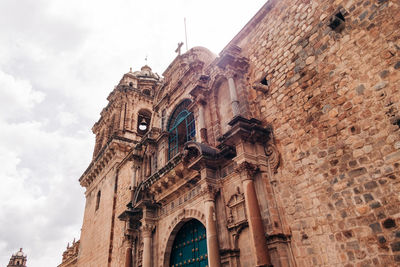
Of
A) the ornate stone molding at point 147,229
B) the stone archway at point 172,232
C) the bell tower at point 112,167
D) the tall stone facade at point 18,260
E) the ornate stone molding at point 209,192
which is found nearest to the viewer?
the ornate stone molding at point 209,192

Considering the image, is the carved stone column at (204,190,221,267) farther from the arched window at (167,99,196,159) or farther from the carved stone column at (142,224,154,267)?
the arched window at (167,99,196,159)

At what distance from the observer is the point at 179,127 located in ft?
32.9

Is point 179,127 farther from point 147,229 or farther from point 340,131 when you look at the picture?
point 340,131

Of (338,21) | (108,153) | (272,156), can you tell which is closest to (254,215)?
(272,156)

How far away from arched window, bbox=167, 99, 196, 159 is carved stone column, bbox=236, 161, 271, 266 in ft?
13.5

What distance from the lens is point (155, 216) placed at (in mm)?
8820

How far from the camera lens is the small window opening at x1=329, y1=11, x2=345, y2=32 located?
16.2 feet

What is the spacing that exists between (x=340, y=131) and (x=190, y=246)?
4.70 m

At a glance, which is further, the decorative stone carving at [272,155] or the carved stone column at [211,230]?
the carved stone column at [211,230]

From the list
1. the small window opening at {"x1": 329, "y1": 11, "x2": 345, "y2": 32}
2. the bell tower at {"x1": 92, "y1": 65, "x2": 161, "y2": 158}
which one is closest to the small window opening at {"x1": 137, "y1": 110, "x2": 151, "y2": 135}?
the bell tower at {"x1": 92, "y1": 65, "x2": 161, "y2": 158}

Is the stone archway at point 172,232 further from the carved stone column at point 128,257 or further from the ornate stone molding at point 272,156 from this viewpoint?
the ornate stone molding at point 272,156

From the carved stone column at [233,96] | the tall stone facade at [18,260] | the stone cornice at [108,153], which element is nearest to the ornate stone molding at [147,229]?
the carved stone column at [233,96]

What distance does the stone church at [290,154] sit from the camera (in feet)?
13.1

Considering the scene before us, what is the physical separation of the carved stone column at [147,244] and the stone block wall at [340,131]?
4.70 metres
